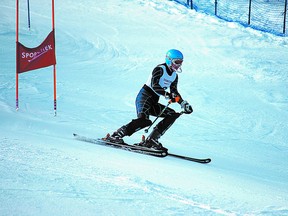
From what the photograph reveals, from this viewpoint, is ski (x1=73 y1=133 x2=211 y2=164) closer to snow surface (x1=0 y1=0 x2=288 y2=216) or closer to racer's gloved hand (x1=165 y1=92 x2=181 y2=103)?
snow surface (x1=0 y1=0 x2=288 y2=216)

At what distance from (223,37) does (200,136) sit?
10.7m

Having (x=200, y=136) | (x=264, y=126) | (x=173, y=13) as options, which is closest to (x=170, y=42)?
(x=173, y=13)

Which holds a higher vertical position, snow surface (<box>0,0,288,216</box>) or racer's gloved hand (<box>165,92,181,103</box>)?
racer's gloved hand (<box>165,92,181,103</box>)

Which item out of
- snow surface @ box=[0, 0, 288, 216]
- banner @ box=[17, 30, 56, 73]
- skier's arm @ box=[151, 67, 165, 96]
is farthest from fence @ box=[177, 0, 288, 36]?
skier's arm @ box=[151, 67, 165, 96]

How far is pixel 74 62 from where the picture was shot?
1577cm

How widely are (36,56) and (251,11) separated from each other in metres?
19.0

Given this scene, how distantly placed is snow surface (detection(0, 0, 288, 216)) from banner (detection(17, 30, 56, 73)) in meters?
0.91

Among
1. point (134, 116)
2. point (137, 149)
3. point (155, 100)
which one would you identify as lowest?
point (134, 116)

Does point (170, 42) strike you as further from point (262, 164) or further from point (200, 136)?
point (262, 164)

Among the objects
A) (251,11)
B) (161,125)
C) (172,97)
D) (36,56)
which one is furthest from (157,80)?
(251,11)

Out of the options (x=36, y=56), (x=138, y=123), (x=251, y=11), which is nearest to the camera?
(x=138, y=123)

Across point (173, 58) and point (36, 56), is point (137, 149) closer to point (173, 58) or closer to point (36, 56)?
point (173, 58)

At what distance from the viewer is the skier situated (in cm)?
697

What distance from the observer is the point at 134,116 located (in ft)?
36.4
